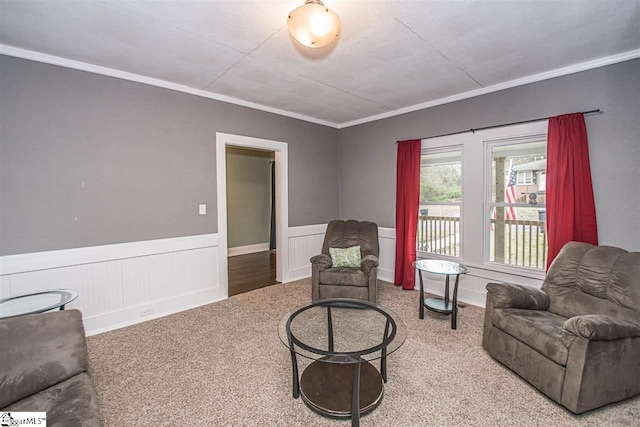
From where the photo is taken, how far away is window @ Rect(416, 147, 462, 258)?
12.6 ft

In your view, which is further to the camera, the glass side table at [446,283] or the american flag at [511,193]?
the american flag at [511,193]

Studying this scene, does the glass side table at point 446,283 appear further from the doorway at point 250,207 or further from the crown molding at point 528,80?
the doorway at point 250,207

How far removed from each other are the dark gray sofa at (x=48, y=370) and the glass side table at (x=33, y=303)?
0.61 m

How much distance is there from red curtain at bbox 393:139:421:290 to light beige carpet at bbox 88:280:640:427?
1.08 meters

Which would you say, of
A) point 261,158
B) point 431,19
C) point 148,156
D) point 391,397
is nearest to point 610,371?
point 391,397

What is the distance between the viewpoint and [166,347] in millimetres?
2549

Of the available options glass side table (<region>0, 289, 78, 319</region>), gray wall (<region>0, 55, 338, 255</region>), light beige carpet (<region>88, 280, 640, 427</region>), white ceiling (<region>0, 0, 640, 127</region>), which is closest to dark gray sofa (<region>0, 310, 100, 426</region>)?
light beige carpet (<region>88, 280, 640, 427</region>)

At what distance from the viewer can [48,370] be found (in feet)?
4.68

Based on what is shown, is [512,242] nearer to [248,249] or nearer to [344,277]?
[344,277]

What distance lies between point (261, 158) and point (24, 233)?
15.9 ft

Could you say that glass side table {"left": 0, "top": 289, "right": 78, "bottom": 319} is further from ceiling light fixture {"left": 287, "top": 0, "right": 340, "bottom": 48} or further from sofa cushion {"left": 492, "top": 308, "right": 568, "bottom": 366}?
sofa cushion {"left": 492, "top": 308, "right": 568, "bottom": 366}

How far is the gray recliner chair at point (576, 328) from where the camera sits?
1.71 m

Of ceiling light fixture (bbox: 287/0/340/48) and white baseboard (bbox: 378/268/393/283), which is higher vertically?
ceiling light fixture (bbox: 287/0/340/48)

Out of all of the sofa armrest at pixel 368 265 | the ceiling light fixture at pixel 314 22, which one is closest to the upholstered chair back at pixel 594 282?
Result: the sofa armrest at pixel 368 265
